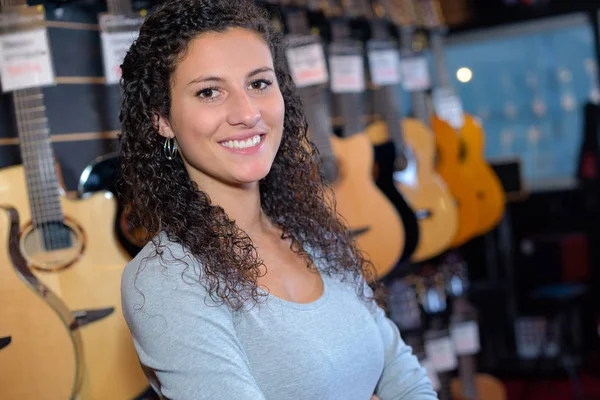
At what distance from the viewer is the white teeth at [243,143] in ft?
4.49

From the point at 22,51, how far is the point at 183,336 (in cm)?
118

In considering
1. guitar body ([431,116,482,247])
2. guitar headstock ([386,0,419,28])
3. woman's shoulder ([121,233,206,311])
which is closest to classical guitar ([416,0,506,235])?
guitar body ([431,116,482,247])

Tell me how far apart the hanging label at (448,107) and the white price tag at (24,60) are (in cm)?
244

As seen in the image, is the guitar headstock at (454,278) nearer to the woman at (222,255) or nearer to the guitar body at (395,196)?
the guitar body at (395,196)

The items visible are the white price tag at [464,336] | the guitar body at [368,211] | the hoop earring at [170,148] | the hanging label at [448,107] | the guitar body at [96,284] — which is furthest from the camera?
the hanging label at [448,107]

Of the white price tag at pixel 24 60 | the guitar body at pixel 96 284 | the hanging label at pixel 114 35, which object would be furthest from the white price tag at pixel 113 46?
the guitar body at pixel 96 284

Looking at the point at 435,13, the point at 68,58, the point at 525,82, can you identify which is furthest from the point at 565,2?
the point at 68,58

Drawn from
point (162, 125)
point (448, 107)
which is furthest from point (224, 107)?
point (448, 107)

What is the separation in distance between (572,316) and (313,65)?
2.81 meters

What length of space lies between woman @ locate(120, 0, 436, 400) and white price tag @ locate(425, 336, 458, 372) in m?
1.93

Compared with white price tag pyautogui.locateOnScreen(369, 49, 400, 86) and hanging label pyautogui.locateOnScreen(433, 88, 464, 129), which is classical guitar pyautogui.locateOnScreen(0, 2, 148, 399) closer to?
white price tag pyautogui.locateOnScreen(369, 49, 400, 86)

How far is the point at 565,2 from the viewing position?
4918 millimetres

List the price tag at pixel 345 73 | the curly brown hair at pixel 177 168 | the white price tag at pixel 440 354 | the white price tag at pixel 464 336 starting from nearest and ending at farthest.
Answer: the curly brown hair at pixel 177 168, the price tag at pixel 345 73, the white price tag at pixel 440 354, the white price tag at pixel 464 336

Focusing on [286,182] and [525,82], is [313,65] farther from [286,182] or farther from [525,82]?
[525,82]
